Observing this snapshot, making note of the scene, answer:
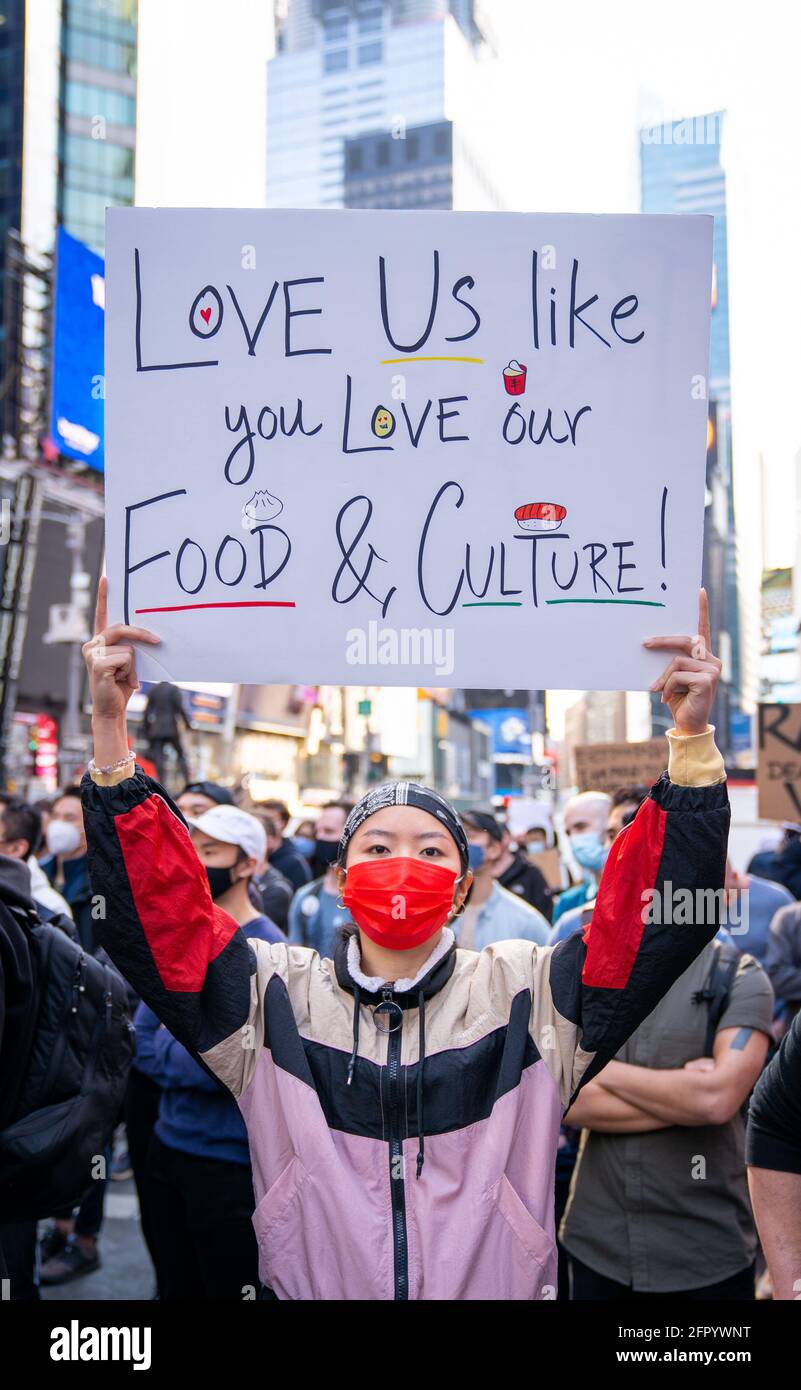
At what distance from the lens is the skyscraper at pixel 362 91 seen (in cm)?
12812

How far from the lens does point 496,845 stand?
5.53 metres

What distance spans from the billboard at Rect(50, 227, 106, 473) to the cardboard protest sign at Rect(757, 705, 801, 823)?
52.2 ft

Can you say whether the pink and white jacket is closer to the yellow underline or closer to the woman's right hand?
the woman's right hand

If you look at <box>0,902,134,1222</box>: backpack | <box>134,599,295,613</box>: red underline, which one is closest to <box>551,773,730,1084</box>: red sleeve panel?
<box>134,599,295,613</box>: red underline

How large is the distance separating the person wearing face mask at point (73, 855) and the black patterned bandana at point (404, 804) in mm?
3890

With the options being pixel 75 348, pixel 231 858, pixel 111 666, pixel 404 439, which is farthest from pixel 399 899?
pixel 75 348

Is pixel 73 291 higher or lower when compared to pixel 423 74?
lower

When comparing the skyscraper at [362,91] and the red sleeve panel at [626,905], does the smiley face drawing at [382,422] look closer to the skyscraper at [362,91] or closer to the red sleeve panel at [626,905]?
the red sleeve panel at [626,905]

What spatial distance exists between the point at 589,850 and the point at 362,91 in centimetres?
15434

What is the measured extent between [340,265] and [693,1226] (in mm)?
2638

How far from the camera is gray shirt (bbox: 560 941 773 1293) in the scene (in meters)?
3.17

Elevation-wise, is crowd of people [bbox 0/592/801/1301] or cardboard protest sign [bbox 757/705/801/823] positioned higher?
cardboard protest sign [bbox 757/705/801/823]

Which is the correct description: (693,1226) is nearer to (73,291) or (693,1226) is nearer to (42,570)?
(73,291)
